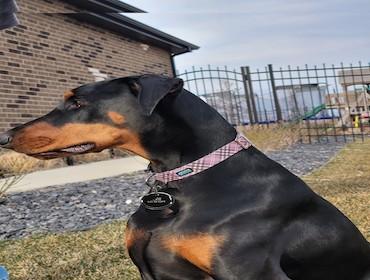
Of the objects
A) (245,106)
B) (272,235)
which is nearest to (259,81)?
(245,106)

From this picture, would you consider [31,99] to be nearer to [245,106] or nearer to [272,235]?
[245,106]

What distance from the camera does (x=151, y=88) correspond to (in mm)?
2434

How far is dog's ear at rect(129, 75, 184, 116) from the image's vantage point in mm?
2402

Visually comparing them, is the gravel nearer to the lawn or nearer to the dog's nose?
the lawn

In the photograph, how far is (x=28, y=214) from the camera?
6.00 metres

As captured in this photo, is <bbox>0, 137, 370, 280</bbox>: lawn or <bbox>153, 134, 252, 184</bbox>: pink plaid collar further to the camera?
<bbox>0, 137, 370, 280</bbox>: lawn

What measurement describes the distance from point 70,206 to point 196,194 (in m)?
4.11

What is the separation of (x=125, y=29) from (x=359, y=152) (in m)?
6.67

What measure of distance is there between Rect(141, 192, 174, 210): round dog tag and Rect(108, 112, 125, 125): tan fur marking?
1.18 ft

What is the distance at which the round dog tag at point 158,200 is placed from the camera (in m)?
2.46

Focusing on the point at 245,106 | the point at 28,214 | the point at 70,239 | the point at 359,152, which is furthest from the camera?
the point at 245,106

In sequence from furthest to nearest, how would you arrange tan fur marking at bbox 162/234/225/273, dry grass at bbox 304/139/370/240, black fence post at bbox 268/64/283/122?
black fence post at bbox 268/64/283/122 < dry grass at bbox 304/139/370/240 < tan fur marking at bbox 162/234/225/273

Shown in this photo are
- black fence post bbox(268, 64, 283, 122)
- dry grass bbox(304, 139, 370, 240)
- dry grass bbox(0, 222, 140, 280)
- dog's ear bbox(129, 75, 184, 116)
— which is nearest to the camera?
dog's ear bbox(129, 75, 184, 116)

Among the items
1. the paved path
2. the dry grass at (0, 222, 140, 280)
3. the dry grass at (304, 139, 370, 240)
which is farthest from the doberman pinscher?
the paved path
